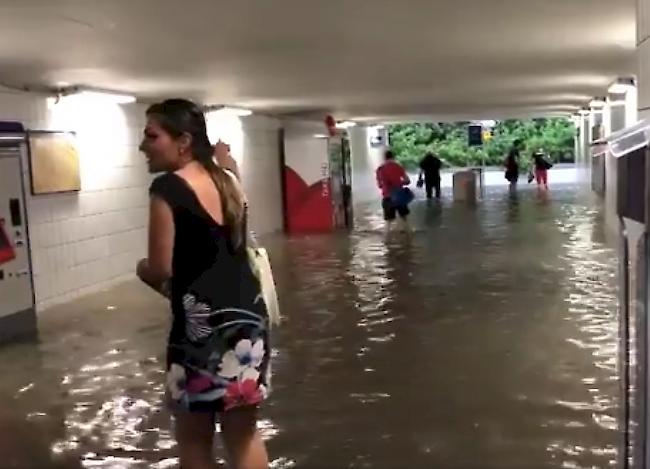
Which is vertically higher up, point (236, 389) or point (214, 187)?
point (214, 187)

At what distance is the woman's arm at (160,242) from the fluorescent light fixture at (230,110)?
1082cm

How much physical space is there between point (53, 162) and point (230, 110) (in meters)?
5.26

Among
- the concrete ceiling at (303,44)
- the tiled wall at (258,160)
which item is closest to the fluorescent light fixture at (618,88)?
the concrete ceiling at (303,44)

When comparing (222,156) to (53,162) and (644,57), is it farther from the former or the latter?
(53,162)

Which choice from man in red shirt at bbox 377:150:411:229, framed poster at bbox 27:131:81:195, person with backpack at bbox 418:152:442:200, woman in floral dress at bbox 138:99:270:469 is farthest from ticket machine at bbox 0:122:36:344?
person with backpack at bbox 418:152:442:200

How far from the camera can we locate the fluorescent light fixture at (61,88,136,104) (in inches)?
373

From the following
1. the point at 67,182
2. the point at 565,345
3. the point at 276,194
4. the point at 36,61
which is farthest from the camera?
the point at 276,194

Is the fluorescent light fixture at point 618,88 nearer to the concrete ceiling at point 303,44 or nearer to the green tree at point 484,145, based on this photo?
the concrete ceiling at point 303,44

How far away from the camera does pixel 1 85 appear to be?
8.59m

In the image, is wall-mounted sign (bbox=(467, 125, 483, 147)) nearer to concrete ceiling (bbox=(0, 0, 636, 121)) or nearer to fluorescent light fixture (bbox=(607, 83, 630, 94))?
fluorescent light fixture (bbox=(607, 83, 630, 94))

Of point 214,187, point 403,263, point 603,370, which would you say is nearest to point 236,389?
point 214,187

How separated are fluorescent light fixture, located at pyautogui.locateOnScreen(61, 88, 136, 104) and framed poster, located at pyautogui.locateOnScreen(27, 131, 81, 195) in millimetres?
434

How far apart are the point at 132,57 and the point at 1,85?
178 centimetres

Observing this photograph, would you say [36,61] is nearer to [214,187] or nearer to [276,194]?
[214,187]
